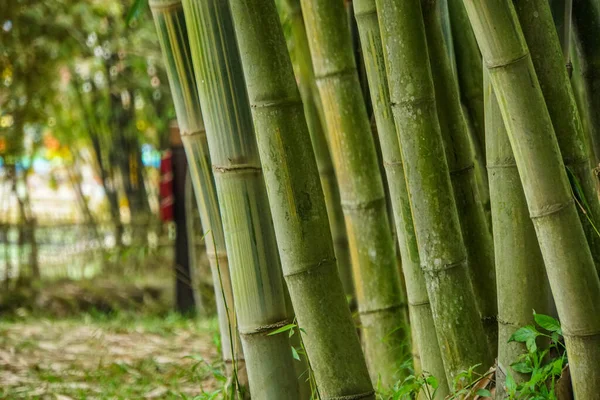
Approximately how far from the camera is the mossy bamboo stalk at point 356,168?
1870 millimetres

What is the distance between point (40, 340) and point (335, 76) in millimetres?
2636

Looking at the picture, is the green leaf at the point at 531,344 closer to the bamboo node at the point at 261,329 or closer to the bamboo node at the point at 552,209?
the bamboo node at the point at 552,209

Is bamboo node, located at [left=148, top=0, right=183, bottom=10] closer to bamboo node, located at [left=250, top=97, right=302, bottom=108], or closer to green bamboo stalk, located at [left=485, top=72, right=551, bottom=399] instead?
bamboo node, located at [left=250, top=97, right=302, bottom=108]

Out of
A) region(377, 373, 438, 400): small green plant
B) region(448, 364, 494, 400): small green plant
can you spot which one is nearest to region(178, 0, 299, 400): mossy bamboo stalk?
region(377, 373, 438, 400): small green plant

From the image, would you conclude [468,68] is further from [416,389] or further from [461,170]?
[416,389]

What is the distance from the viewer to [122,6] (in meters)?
6.97

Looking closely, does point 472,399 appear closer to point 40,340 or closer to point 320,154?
point 320,154

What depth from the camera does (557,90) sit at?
141 centimetres

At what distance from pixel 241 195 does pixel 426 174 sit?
37 centimetres

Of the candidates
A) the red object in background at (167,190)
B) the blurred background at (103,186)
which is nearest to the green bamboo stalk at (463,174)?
the blurred background at (103,186)

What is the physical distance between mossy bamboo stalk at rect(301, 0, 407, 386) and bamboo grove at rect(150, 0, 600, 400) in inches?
3.2

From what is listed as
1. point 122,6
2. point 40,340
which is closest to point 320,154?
point 40,340

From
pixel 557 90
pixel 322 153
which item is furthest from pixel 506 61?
pixel 322 153

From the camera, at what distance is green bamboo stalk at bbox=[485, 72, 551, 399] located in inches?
56.3
